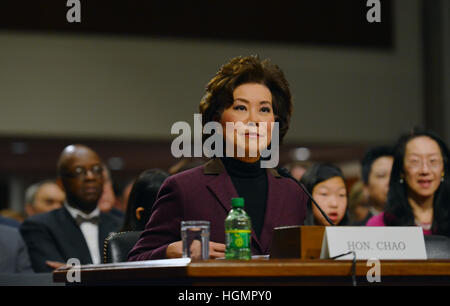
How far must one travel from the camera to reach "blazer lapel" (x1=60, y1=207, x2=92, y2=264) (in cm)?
430

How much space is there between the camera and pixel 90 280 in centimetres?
190

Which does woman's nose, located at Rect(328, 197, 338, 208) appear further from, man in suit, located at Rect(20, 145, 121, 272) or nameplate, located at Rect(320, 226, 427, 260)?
nameplate, located at Rect(320, 226, 427, 260)

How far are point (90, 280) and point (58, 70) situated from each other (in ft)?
28.3

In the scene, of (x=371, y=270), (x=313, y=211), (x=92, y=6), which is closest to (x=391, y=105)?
(x=92, y=6)

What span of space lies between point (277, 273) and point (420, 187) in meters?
2.35

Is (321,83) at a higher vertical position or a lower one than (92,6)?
lower

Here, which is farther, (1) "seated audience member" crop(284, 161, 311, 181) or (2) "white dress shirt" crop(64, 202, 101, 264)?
(1) "seated audience member" crop(284, 161, 311, 181)

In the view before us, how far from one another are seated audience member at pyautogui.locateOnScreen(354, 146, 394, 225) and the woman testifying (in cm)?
Result: 270

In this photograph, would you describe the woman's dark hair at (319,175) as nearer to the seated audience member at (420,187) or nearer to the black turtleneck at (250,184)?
the seated audience member at (420,187)

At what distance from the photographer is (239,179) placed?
250 cm

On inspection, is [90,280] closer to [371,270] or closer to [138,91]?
[371,270]

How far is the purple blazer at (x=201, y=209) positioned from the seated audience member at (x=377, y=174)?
276cm

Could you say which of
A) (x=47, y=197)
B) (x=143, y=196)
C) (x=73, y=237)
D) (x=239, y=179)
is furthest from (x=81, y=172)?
(x=239, y=179)

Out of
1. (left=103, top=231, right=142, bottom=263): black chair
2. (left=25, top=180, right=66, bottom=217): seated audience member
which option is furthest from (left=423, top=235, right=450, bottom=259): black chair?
(left=25, top=180, right=66, bottom=217): seated audience member
